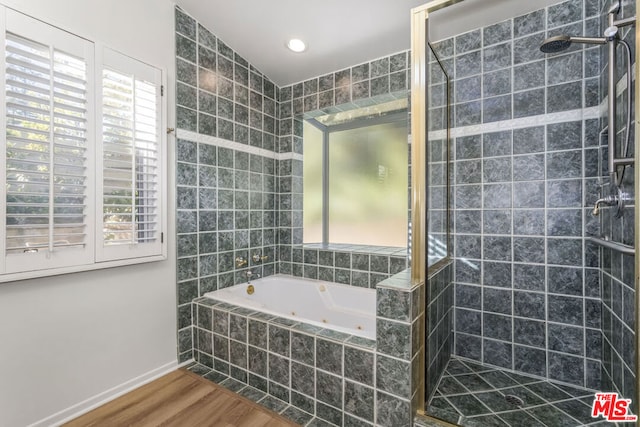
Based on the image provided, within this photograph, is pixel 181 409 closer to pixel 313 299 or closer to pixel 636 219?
pixel 313 299

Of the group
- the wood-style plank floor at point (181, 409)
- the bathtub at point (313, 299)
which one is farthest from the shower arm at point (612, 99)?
the wood-style plank floor at point (181, 409)

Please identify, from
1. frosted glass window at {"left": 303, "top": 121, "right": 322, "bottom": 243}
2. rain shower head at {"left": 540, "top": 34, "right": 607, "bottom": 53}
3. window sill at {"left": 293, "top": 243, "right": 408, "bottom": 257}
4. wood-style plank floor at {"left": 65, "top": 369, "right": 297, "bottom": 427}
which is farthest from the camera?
frosted glass window at {"left": 303, "top": 121, "right": 322, "bottom": 243}

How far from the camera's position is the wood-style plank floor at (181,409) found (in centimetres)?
160

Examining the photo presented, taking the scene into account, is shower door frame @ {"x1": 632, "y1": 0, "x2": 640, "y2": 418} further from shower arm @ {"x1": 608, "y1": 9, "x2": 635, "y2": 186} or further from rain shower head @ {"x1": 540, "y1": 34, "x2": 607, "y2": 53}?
rain shower head @ {"x1": 540, "y1": 34, "x2": 607, "y2": 53}

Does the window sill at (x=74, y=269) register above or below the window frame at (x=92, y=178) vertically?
below

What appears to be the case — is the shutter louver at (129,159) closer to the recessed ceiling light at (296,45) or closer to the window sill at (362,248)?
the recessed ceiling light at (296,45)

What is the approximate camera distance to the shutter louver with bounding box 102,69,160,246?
1.76 metres

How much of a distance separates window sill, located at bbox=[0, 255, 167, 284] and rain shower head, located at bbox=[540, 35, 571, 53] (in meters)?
2.61

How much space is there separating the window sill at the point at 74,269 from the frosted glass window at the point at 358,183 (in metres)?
1.52

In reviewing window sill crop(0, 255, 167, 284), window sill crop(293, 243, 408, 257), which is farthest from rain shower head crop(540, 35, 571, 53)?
window sill crop(0, 255, 167, 284)

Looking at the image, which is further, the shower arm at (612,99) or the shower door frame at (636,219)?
the shower arm at (612,99)

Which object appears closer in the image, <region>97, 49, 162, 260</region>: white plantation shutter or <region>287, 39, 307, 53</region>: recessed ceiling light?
<region>97, 49, 162, 260</region>: white plantation shutter

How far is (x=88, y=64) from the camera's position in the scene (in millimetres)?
1667

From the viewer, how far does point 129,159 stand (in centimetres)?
185
